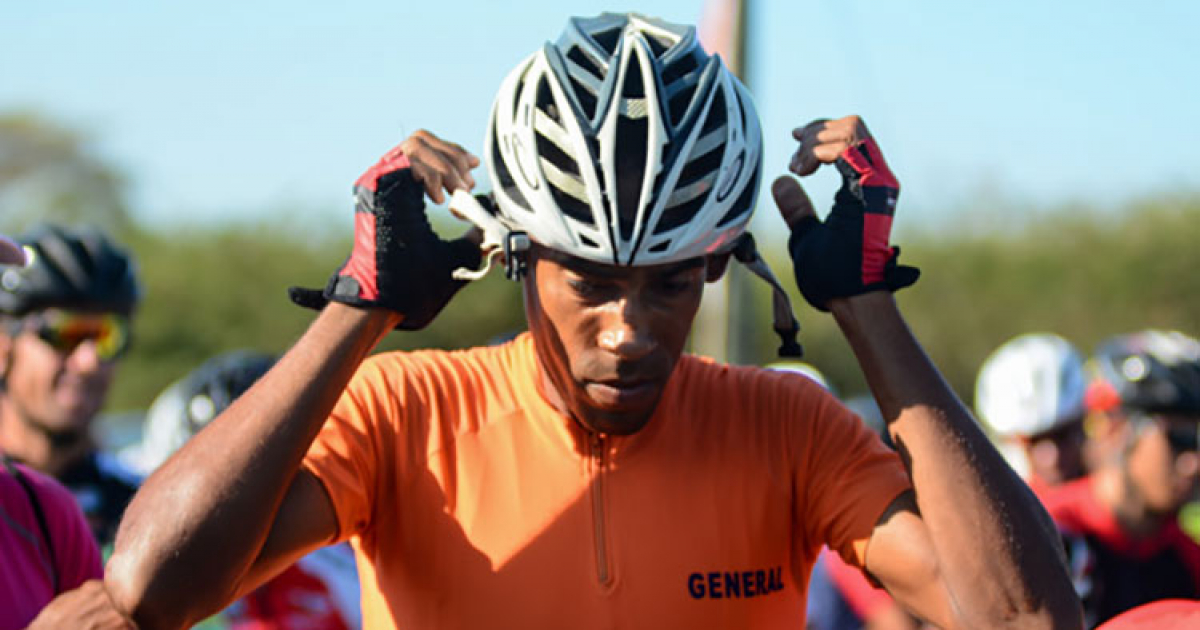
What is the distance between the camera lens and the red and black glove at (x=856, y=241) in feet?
10.0

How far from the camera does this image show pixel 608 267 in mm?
2902

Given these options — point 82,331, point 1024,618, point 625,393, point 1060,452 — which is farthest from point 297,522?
point 1060,452

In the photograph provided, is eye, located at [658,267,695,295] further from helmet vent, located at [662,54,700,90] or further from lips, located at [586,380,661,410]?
helmet vent, located at [662,54,700,90]

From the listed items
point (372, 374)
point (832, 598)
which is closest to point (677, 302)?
point (372, 374)

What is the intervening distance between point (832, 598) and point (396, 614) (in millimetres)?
3634

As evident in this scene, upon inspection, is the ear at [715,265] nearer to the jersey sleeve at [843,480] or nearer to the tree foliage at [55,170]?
the jersey sleeve at [843,480]

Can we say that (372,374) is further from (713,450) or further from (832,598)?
(832,598)

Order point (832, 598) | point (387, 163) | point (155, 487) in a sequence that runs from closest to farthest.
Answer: point (155, 487) → point (387, 163) → point (832, 598)

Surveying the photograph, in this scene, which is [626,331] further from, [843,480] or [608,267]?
[843,480]

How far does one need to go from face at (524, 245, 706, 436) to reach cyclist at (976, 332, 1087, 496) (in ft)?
16.1

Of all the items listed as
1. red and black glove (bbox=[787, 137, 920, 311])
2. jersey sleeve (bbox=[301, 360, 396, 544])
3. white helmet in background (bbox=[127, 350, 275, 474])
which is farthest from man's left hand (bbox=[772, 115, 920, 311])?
white helmet in background (bbox=[127, 350, 275, 474])

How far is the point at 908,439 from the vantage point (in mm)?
2961

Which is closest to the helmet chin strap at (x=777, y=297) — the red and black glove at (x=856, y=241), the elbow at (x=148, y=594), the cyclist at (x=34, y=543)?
the red and black glove at (x=856, y=241)

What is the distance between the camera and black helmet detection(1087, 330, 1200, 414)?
613cm
